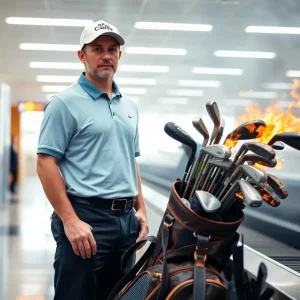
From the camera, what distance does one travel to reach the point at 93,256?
1904 millimetres

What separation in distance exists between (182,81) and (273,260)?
761 cm

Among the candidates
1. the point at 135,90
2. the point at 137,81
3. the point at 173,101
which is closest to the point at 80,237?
the point at 173,101

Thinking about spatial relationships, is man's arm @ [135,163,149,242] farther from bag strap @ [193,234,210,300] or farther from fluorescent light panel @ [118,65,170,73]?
fluorescent light panel @ [118,65,170,73]

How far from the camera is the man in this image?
1854 millimetres

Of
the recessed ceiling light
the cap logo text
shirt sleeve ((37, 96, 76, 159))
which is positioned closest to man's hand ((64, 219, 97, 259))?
shirt sleeve ((37, 96, 76, 159))

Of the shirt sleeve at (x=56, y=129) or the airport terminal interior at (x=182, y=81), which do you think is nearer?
the shirt sleeve at (x=56, y=129)

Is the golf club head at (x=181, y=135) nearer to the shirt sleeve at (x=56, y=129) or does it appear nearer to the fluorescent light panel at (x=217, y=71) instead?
the shirt sleeve at (x=56, y=129)

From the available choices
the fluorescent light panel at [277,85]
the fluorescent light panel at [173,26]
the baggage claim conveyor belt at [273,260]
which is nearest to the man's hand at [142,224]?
the baggage claim conveyor belt at [273,260]

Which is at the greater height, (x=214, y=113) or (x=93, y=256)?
(x=214, y=113)

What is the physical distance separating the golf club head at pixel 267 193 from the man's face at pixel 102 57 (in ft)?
2.30

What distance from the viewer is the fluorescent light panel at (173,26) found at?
288 inches

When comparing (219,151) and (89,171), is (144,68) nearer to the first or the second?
(89,171)

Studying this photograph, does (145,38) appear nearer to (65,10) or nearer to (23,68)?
(65,10)

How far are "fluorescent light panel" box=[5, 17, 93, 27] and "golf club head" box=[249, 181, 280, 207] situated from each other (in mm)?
6340
